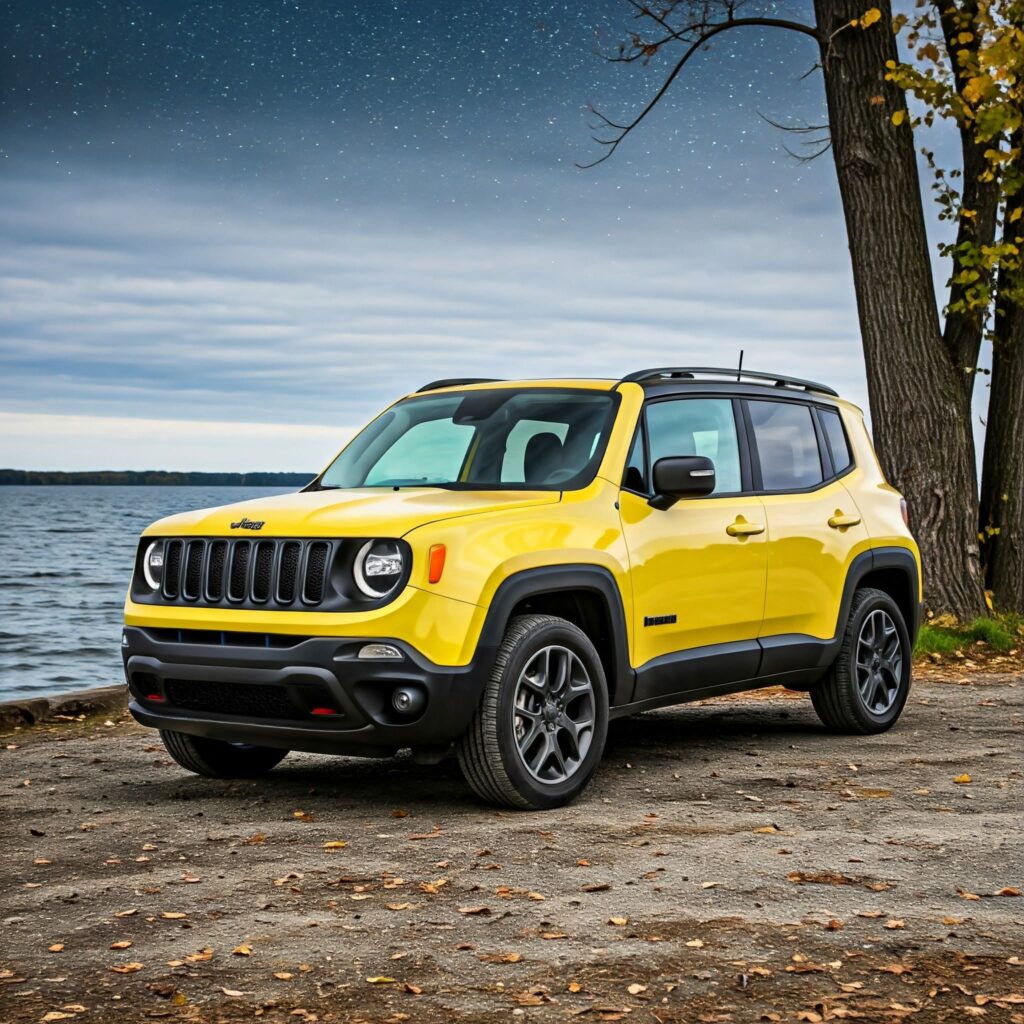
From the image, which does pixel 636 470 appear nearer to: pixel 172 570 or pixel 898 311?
pixel 172 570

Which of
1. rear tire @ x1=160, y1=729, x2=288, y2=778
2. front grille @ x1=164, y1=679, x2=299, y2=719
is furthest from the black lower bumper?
rear tire @ x1=160, y1=729, x2=288, y2=778

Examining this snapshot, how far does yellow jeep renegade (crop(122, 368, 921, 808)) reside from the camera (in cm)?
646

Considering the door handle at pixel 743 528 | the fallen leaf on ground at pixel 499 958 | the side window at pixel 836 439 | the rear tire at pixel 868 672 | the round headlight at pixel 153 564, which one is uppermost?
the side window at pixel 836 439

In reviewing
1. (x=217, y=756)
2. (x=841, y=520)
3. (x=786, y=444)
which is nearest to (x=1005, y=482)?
(x=841, y=520)

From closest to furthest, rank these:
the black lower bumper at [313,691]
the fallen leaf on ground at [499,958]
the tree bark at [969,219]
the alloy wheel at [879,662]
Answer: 1. the fallen leaf on ground at [499,958]
2. the black lower bumper at [313,691]
3. the alloy wheel at [879,662]
4. the tree bark at [969,219]

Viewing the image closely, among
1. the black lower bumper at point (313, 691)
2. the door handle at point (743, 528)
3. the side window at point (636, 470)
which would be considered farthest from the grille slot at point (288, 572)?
the door handle at point (743, 528)

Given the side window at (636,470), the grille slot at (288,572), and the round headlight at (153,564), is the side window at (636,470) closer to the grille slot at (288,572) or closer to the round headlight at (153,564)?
the grille slot at (288,572)

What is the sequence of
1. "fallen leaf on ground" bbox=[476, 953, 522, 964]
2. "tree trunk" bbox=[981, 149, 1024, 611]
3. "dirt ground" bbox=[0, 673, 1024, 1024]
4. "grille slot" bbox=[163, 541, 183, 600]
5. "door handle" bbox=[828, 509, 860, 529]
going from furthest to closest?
"tree trunk" bbox=[981, 149, 1024, 611]
"door handle" bbox=[828, 509, 860, 529]
"grille slot" bbox=[163, 541, 183, 600]
"fallen leaf on ground" bbox=[476, 953, 522, 964]
"dirt ground" bbox=[0, 673, 1024, 1024]

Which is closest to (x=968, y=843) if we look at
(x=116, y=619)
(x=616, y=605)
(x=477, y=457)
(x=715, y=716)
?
(x=616, y=605)

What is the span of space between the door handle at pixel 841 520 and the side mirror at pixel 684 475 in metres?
1.68

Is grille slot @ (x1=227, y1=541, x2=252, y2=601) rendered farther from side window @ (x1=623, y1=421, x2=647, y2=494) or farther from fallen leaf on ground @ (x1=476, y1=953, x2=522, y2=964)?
fallen leaf on ground @ (x1=476, y1=953, x2=522, y2=964)

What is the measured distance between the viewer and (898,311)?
14.8 m

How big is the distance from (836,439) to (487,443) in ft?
8.65

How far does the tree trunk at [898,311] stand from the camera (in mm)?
14609
